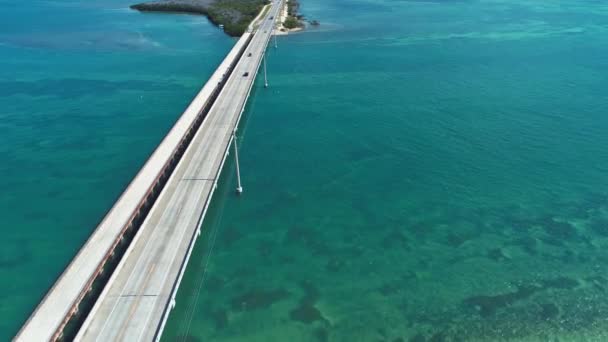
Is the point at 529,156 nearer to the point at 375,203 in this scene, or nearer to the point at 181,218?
the point at 375,203

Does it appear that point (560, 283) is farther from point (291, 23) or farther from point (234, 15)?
point (234, 15)

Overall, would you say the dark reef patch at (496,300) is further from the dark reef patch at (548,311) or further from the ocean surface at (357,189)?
the dark reef patch at (548,311)

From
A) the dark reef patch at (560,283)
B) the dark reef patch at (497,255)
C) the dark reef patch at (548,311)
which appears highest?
the dark reef patch at (497,255)

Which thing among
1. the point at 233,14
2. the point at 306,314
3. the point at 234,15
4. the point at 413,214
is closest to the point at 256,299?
the point at 306,314

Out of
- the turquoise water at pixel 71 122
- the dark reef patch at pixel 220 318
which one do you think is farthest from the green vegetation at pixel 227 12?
the dark reef patch at pixel 220 318

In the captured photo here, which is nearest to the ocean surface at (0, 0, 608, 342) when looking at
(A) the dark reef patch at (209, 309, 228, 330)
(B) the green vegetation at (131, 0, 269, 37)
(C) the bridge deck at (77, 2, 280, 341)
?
(A) the dark reef patch at (209, 309, 228, 330)

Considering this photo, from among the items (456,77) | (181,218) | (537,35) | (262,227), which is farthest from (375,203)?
(537,35)
